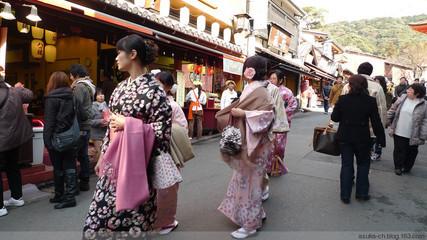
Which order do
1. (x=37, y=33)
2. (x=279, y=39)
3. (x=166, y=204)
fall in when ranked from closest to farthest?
(x=166, y=204) < (x=37, y=33) < (x=279, y=39)

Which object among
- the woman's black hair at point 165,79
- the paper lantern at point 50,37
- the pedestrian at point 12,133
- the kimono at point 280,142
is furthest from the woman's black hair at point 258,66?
the paper lantern at point 50,37

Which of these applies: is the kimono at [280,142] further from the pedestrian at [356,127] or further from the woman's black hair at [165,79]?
the woman's black hair at [165,79]

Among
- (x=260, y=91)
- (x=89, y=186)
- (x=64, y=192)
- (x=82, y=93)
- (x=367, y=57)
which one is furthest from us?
(x=367, y=57)

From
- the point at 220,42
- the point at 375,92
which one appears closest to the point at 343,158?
the point at 375,92

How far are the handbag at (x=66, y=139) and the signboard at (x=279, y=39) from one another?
1677 centimetres

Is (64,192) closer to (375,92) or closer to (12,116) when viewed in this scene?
(12,116)

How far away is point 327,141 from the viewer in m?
5.68

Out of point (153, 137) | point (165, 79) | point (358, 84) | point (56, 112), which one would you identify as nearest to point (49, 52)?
point (56, 112)

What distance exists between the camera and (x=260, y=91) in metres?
3.90

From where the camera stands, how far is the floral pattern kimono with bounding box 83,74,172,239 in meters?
2.44

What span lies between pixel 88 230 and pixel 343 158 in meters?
4.12

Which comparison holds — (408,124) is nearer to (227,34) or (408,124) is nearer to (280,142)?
(280,142)

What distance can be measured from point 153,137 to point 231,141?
159 cm

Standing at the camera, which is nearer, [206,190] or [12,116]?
[12,116]
